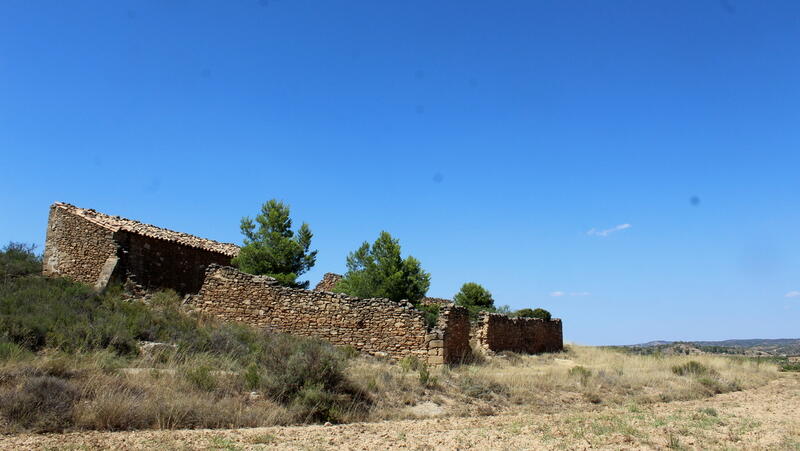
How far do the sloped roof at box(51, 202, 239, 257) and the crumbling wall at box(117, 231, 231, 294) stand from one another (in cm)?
23

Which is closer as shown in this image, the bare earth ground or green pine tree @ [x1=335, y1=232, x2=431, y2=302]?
the bare earth ground

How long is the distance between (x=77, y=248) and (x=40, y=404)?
44.6 feet

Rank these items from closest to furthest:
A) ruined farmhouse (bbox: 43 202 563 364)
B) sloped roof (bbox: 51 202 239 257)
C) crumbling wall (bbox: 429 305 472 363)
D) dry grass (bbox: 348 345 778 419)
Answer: dry grass (bbox: 348 345 778 419) < crumbling wall (bbox: 429 305 472 363) < ruined farmhouse (bbox: 43 202 563 364) < sloped roof (bbox: 51 202 239 257)

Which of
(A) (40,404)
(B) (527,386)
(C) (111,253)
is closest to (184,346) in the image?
(A) (40,404)

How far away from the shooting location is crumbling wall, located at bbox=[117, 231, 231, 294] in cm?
1961

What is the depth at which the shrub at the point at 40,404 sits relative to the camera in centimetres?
742

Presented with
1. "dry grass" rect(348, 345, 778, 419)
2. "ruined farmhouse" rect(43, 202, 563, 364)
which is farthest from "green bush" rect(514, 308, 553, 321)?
"dry grass" rect(348, 345, 778, 419)

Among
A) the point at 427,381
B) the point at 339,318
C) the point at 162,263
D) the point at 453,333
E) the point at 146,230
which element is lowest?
the point at 427,381

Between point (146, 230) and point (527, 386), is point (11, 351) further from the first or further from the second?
point (146, 230)

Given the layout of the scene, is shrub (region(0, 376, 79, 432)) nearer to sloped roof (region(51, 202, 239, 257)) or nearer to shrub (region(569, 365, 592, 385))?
shrub (region(569, 365, 592, 385))

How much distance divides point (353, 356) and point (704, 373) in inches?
464

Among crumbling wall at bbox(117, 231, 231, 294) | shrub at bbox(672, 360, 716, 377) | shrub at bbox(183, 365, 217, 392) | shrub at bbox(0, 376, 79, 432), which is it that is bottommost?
shrub at bbox(0, 376, 79, 432)

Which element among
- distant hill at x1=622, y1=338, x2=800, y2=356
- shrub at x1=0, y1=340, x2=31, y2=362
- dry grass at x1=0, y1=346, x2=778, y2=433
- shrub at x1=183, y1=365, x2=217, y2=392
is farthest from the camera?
distant hill at x1=622, y1=338, x2=800, y2=356

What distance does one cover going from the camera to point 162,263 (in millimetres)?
20969
